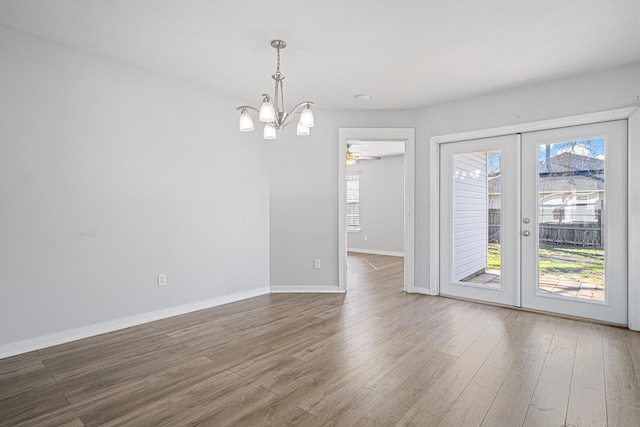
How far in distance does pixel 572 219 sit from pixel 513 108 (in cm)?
146

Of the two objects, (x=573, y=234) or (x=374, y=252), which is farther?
(x=374, y=252)

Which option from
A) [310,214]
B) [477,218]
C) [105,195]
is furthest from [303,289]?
[105,195]

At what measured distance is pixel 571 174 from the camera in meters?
3.67

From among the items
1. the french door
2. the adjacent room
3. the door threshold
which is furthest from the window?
the door threshold

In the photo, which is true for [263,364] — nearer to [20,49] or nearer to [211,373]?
[211,373]

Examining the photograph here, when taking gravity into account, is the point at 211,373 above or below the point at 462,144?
below

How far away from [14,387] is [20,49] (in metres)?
2.65

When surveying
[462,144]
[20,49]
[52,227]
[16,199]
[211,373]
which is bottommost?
[211,373]

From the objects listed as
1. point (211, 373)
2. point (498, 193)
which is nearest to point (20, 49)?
point (211, 373)

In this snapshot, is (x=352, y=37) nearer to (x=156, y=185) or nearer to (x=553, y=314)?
(x=156, y=185)

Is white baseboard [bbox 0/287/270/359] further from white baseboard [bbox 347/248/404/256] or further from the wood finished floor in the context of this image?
white baseboard [bbox 347/248/404/256]

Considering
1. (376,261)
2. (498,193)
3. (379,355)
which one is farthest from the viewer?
(376,261)

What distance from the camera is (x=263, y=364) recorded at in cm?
258

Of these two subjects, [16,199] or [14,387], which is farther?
[16,199]
